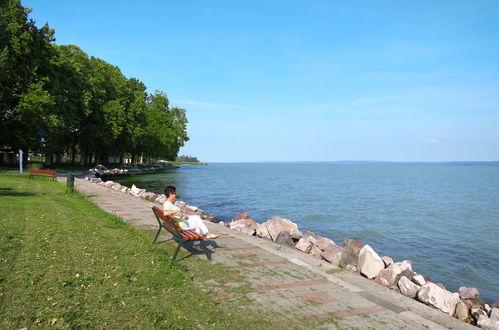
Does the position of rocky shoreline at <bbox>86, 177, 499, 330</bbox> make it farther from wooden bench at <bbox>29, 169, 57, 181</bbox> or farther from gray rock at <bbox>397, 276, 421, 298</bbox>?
wooden bench at <bbox>29, 169, 57, 181</bbox>

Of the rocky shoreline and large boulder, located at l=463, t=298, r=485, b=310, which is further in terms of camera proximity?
large boulder, located at l=463, t=298, r=485, b=310

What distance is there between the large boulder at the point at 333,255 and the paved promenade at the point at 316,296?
0.87 meters

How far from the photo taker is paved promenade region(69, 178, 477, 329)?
4574 millimetres

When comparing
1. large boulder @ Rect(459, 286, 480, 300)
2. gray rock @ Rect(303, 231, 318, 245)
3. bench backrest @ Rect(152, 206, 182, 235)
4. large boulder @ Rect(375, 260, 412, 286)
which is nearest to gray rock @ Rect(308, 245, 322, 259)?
gray rock @ Rect(303, 231, 318, 245)

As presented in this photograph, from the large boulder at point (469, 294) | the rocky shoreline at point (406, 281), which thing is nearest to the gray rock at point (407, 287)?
the rocky shoreline at point (406, 281)

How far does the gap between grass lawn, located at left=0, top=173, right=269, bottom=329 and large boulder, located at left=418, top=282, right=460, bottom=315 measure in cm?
331

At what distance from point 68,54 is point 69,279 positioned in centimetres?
4493

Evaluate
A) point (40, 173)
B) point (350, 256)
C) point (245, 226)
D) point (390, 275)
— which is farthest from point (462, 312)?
point (40, 173)

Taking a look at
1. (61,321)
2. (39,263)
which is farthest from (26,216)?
(61,321)

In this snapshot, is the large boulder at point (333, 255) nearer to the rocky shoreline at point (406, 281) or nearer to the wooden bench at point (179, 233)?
the rocky shoreline at point (406, 281)

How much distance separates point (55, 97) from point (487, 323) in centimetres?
3669

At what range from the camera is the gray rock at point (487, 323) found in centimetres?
531

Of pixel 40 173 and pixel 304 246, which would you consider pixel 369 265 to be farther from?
pixel 40 173

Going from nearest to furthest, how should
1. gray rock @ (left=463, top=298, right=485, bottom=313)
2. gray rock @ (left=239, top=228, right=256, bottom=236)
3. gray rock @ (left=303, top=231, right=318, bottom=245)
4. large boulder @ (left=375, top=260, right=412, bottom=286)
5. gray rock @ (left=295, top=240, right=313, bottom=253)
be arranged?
gray rock @ (left=463, top=298, right=485, bottom=313)
large boulder @ (left=375, top=260, right=412, bottom=286)
gray rock @ (left=295, top=240, right=313, bottom=253)
gray rock @ (left=303, top=231, right=318, bottom=245)
gray rock @ (left=239, top=228, right=256, bottom=236)
